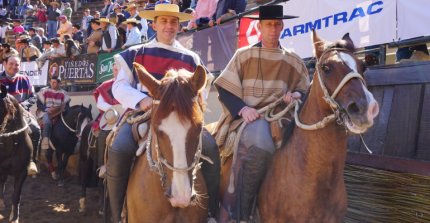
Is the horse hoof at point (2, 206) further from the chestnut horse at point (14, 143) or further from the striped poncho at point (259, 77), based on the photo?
the striped poncho at point (259, 77)

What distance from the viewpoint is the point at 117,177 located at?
3977 mm

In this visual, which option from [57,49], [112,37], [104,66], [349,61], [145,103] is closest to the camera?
[349,61]

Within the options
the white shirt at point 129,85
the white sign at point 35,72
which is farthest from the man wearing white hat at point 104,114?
the white sign at point 35,72

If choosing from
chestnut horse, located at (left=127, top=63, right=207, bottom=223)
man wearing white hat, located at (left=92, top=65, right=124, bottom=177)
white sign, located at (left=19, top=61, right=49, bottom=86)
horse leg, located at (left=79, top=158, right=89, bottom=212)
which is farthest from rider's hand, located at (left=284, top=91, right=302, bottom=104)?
white sign, located at (left=19, top=61, right=49, bottom=86)

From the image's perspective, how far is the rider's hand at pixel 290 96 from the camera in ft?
13.7

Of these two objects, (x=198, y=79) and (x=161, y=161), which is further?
(x=198, y=79)

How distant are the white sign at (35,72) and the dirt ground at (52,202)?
4.21m

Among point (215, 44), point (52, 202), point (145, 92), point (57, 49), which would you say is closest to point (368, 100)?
point (145, 92)

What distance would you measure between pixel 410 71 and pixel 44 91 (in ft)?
28.6

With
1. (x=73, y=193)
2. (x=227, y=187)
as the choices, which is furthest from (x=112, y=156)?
(x=73, y=193)

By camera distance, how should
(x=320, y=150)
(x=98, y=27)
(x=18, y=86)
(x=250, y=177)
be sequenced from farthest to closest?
(x=98, y=27) → (x=18, y=86) → (x=250, y=177) → (x=320, y=150)

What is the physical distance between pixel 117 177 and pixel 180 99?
117 cm

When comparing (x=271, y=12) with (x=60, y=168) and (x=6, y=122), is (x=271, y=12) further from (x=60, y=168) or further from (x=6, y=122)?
(x=60, y=168)

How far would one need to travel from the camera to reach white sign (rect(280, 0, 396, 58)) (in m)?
5.23
